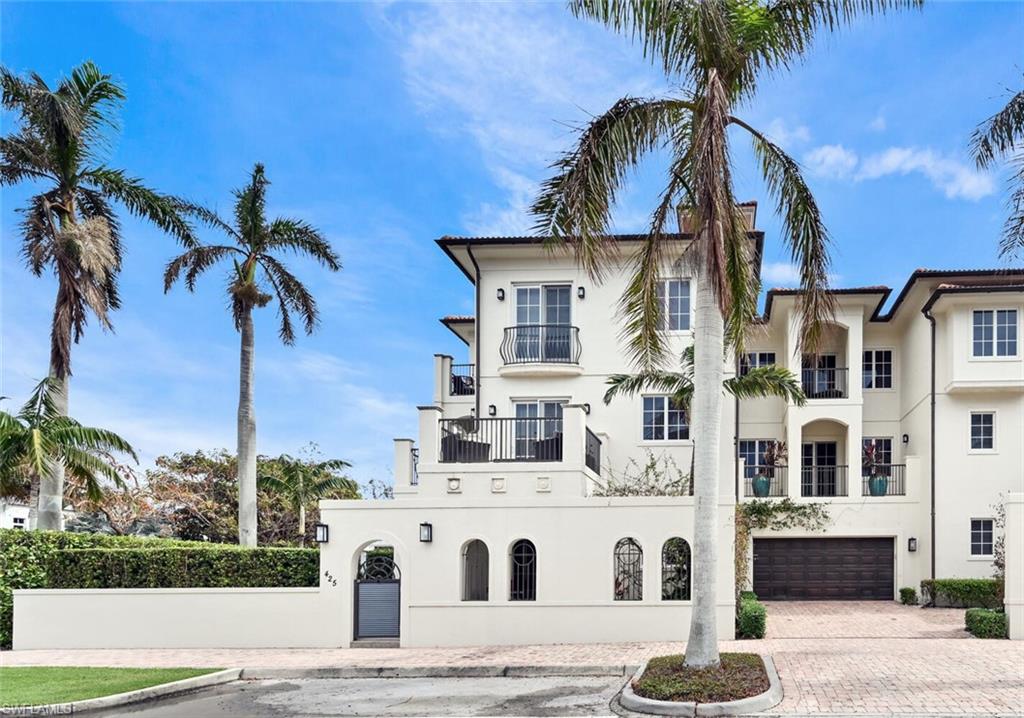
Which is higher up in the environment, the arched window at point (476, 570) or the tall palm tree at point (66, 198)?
the tall palm tree at point (66, 198)

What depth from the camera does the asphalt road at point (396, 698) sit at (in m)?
12.6

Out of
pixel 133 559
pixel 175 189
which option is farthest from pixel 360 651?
pixel 175 189

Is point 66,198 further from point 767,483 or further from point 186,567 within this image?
point 767,483

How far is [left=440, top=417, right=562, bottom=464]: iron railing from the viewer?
19.7 meters

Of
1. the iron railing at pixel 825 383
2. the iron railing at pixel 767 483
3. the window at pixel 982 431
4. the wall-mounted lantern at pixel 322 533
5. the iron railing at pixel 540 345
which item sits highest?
the iron railing at pixel 540 345

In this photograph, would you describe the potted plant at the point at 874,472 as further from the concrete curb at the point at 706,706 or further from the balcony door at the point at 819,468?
the concrete curb at the point at 706,706

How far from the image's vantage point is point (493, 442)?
20.8 meters

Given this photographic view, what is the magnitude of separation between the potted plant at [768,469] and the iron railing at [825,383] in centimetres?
188

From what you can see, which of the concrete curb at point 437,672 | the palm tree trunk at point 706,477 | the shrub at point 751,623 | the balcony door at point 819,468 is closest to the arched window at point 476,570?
the concrete curb at point 437,672

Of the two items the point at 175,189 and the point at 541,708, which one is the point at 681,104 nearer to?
the point at 541,708

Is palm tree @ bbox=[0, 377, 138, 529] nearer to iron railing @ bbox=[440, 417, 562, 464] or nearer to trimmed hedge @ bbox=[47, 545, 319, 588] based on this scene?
trimmed hedge @ bbox=[47, 545, 319, 588]

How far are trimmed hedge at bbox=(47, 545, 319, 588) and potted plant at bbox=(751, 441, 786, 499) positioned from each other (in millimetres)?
13931

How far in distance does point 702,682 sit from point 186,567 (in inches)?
466

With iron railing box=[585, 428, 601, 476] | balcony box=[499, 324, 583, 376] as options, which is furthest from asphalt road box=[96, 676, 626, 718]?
balcony box=[499, 324, 583, 376]
